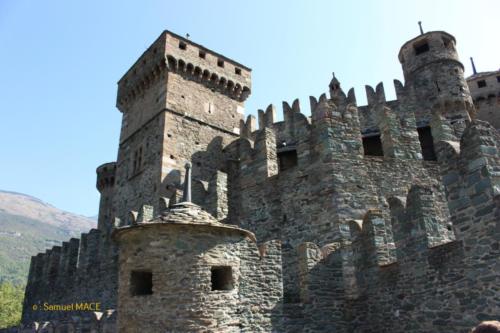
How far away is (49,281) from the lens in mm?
22844

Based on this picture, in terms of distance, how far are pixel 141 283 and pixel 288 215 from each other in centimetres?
551

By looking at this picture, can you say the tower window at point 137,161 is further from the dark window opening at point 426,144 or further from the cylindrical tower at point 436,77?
the cylindrical tower at point 436,77

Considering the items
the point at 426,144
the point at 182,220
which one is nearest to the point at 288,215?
the point at 182,220

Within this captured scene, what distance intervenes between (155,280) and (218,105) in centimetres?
1420

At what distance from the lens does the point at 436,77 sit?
20.0 meters

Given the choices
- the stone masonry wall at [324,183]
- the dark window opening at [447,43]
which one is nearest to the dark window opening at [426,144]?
the stone masonry wall at [324,183]

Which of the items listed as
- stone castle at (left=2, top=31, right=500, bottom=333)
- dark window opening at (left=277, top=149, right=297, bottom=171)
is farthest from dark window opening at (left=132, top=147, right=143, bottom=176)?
dark window opening at (left=277, top=149, right=297, bottom=171)

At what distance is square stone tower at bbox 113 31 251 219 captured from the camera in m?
18.2

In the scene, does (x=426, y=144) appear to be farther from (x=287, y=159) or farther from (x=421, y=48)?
(x=421, y=48)

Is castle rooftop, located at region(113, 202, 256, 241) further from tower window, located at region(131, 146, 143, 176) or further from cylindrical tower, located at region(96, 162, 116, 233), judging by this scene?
cylindrical tower, located at region(96, 162, 116, 233)

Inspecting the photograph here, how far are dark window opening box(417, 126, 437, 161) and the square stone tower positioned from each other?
8.69m

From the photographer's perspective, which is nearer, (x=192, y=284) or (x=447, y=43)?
(x=192, y=284)

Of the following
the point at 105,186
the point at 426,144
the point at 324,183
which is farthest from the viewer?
the point at 105,186

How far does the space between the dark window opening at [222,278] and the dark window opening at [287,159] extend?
8.35 metres
